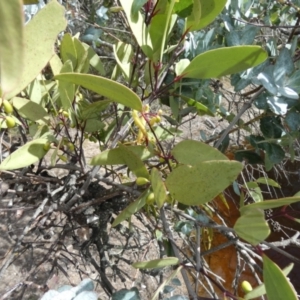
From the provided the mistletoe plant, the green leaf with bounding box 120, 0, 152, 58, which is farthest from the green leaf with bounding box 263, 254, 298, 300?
the green leaf with bounding box 120, 0, 152, 58

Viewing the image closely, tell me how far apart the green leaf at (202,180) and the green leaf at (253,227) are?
0.10 ft

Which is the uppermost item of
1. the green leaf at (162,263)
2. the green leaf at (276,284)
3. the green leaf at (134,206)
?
the green leaf at (134,206)

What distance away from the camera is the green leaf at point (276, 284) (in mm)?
310

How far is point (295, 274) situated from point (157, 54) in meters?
1.66

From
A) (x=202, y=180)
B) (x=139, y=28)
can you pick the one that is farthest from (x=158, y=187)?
(x=139, y=28)

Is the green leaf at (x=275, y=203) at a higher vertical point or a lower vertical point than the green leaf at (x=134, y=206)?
higher

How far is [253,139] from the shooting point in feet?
1.96

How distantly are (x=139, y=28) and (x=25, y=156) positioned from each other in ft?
0.58

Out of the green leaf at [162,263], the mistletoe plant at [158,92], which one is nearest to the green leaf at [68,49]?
the mistletoe plant at [158,92]

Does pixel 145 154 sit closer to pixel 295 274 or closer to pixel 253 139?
pixel 253 139

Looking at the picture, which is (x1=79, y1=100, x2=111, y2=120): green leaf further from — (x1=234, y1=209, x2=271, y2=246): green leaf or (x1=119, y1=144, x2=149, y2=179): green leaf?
(x1=234, y1=209, x2=271, y2=246): green leaf

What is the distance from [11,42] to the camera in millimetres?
179

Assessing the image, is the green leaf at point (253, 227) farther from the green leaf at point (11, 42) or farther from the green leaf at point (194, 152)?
the green leaf at point (11, 42)

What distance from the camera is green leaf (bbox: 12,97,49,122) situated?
18.2 inches
